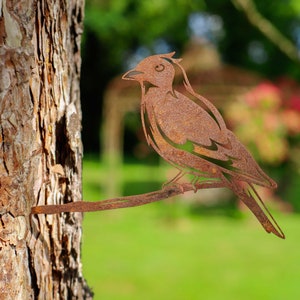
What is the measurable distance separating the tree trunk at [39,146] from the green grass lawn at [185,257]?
2.81m

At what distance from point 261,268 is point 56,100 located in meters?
3.76

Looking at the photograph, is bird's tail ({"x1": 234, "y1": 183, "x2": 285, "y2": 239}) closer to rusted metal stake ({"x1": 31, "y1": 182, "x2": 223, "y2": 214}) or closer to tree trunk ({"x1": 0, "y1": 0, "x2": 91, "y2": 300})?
rusted metal stake ({"x1": 31, "y1": 182, "x2": 223, "y2": 214})

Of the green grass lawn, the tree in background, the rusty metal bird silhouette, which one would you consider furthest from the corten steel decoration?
the tree in background

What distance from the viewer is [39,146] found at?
1.09 m

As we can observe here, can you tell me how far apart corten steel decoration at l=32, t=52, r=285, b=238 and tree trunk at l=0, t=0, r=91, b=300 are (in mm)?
65

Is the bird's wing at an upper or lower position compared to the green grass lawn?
lower

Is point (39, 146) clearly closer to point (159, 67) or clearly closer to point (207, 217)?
point (159, 67)

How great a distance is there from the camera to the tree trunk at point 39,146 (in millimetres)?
1021

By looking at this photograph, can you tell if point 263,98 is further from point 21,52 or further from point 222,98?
point 21,52

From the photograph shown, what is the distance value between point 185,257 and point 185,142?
3.94 meters

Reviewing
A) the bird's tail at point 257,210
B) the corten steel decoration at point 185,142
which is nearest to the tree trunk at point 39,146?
the corten steel decoration at point 185,142

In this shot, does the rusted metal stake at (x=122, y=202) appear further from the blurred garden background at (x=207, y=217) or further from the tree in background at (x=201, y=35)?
the tree in background at (x=201, y=35)

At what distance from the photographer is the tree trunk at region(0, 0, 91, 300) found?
3.35 feet

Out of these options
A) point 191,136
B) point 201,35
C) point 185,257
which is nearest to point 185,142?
point 191,136
